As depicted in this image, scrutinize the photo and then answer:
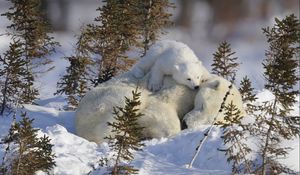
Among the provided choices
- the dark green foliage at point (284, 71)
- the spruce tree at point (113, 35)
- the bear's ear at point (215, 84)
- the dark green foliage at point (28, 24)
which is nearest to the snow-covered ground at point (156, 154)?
the bear's ear at point (215, 84)

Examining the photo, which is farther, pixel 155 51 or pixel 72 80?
pixel 72 80

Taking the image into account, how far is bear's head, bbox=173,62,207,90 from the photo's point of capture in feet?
42.6

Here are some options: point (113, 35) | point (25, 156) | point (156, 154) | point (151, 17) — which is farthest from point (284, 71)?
point (151, 17)

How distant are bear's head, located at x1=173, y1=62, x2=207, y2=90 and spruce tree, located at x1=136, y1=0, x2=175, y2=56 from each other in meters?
11.0

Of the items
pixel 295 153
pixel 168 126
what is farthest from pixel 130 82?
pixel 295 153

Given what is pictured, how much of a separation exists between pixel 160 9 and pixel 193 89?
12.0 metres

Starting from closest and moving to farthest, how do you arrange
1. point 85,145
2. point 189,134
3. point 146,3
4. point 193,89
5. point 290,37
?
point 290,37
point 85,145
point 189,134
point 193,89
point 146,3

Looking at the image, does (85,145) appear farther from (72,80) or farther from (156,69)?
(72,80)

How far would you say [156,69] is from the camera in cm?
1327

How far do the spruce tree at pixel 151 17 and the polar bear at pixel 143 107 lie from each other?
10869 millimetres

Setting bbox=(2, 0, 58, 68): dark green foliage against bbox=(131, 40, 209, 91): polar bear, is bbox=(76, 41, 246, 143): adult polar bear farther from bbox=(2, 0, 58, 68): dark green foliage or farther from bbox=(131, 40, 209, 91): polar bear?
bbox=(2, 0, 58, 68): dark green foliage

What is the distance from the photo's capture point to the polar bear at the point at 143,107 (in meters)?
12.5

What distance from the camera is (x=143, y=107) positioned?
42.0 feet

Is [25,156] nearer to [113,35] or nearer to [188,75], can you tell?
[188,75]
